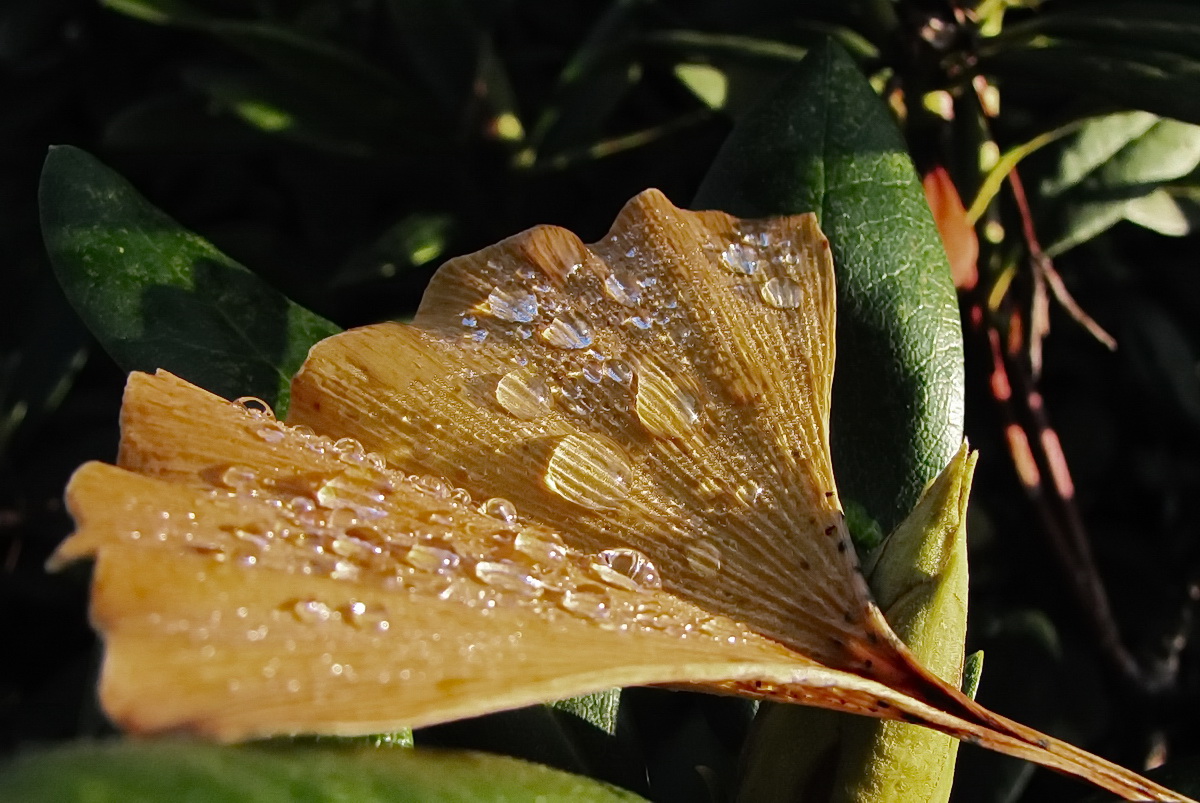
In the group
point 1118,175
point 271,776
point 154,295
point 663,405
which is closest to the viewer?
point 271,776

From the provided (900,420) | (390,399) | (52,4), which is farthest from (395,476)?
(52,4)

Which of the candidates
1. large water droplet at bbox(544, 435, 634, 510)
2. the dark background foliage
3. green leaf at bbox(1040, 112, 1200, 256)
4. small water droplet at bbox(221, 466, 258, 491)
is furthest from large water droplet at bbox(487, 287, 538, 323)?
green leaf at bbox(1040, 112, 1200, 256)

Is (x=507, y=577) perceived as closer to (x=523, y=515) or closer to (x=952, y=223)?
(x=523, y=515)

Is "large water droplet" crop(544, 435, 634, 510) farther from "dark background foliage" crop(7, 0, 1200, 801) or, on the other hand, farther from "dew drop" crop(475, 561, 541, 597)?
"dark background foliage" crop(7, 0, 1200, 801)

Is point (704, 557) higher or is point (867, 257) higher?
point (867, 257)

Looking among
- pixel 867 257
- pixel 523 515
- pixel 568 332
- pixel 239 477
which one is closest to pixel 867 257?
pixel 867 257
